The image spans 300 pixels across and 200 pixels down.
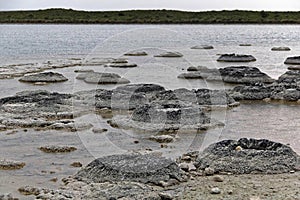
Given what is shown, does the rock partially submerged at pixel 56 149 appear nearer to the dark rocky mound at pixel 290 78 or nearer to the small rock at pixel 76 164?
the small rock at pixel 76 164

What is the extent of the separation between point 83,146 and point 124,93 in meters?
6.23

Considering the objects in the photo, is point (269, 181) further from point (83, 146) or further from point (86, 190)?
point (83, 146)

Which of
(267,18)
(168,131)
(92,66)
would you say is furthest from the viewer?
(267,18)

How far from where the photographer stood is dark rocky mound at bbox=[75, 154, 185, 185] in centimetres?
881

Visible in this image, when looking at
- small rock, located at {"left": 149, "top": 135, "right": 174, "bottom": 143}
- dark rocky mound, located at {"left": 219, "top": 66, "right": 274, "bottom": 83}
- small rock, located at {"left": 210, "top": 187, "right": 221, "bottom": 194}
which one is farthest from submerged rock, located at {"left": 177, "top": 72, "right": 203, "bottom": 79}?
small rock, located at {"left": 210, "top": 187, "right": 221, "bottom": 194}

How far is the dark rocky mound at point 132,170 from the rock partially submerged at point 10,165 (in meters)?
1.42

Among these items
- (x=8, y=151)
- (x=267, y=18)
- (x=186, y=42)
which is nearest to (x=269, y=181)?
(x=8, y=151)

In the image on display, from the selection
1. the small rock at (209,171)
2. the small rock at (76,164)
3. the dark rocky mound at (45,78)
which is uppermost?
the small rock at (209,171)

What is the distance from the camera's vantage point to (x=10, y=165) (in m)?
9.89

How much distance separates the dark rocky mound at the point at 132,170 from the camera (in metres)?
8.81

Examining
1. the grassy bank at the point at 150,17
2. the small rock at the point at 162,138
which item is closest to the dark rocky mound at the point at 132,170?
the small rock at the point at 162,138

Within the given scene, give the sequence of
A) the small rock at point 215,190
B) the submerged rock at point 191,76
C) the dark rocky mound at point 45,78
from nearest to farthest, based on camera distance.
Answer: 1. the small rock at point 215,190
2. the dark rocky mound at point 45,78
3. the submerged rock at point 191,76

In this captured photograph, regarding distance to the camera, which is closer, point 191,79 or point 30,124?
point 30,124

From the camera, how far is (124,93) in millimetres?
17672
